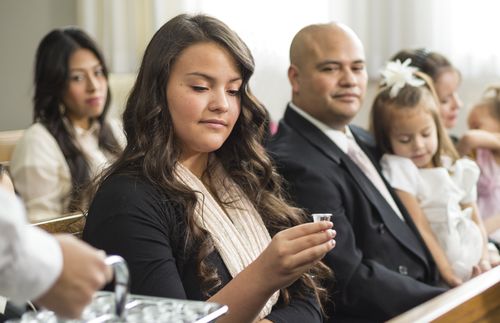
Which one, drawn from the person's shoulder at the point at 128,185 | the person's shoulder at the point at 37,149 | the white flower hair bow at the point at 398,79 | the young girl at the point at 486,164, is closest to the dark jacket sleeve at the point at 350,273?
the white flower hair bow at the point at 398,79

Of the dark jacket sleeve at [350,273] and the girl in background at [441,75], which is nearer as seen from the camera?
the dark jacket sleeve at [350,273]

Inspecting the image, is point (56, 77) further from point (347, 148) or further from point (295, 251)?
point (295, 251)

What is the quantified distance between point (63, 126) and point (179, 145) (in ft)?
5.79

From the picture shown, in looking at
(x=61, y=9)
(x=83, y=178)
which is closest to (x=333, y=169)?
(x=83, y=178)

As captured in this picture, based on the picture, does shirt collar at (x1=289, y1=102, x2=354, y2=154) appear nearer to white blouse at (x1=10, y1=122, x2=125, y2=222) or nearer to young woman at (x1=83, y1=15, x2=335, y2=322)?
young woman at (x1=83, y1=15, x2=335, y2=322)

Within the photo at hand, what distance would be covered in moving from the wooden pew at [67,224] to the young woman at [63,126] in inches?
48.9

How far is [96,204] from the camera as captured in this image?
69.0 inches

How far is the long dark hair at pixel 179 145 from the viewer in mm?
1812

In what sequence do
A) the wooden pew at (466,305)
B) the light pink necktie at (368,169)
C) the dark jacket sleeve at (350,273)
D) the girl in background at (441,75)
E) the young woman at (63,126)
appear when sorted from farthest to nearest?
the girl in background at (441,75) → the young woman at (63,126) → the light pink necktie at (368,169) → the dark jacket sleeve at (350,273) → the wooden pew at (466,305)

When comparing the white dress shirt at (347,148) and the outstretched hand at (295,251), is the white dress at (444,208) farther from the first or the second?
the outstretched hand at (295,251)

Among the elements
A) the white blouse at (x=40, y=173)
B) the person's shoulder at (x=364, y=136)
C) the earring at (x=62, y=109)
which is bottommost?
the white blouse at (x=40, y=173)

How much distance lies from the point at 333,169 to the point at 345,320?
0.47 meters

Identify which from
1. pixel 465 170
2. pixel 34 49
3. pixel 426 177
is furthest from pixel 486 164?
pixel 34 49

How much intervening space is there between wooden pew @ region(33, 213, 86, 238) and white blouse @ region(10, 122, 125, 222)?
1.20 metres
